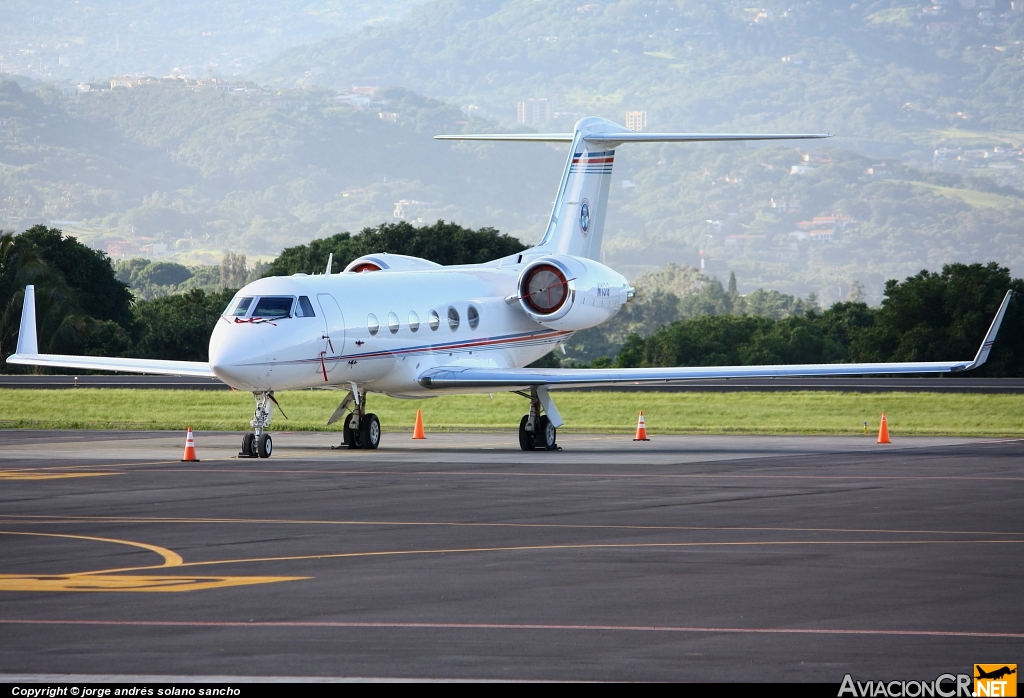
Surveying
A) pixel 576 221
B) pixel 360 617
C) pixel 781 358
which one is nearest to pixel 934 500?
pixel 360 617

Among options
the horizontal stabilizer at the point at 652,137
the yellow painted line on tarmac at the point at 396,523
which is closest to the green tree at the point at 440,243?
the horizontal stabilizer at the point at 652,137

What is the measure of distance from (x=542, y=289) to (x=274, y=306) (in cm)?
792

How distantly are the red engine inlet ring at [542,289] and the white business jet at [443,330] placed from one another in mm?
22

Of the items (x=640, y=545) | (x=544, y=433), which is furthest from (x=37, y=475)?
→ (x=640, y=545)

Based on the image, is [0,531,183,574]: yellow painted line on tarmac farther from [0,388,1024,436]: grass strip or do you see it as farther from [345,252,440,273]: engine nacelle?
[0,388,1024,436]: grass strip

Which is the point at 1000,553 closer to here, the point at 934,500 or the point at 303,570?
the point at 934,500

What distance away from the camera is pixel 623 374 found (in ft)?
94.6

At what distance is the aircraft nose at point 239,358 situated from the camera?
2495cm

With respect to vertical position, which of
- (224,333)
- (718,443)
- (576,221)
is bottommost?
(718,443)

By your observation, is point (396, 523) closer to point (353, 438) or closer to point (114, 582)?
point (114, 582)

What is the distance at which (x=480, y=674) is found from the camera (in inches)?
353

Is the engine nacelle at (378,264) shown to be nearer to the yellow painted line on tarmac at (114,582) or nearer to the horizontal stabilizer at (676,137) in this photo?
the horizontal stabilizer at (676,137)

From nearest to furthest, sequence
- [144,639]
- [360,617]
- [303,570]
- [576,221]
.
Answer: [144,639] < [360,617] < [303,570] < [576,221]

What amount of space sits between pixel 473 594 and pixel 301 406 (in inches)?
1284
